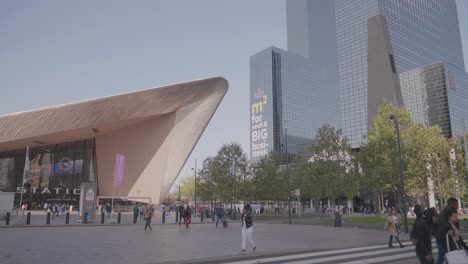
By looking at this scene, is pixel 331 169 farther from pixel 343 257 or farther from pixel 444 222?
pixel 444 222

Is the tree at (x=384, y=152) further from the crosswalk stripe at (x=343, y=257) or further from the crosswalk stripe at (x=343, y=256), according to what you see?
the crosswalk stripe at (x=343, y=257)

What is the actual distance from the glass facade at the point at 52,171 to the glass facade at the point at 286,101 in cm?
8234

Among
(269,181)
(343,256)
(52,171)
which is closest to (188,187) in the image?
(52,171)

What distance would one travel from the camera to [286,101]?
13912cm

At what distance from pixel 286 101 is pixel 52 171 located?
312ft

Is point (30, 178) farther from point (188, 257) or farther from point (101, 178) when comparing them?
point (188, 257)

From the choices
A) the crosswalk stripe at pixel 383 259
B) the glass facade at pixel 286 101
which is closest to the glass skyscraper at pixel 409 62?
the glass facade at pixel 286 101

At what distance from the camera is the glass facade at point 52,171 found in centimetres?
5832

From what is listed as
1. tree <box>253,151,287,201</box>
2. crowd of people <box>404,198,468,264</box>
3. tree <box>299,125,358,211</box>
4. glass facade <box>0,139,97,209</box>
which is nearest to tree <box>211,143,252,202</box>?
tree <box>253,151,287,201</box>

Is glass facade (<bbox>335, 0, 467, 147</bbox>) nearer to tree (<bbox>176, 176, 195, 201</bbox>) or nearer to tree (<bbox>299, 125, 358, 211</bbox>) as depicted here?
tree (<bbox>176, 176, 195, 201</bbox>)

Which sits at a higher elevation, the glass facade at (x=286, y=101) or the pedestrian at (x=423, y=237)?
the glass facade at (x=286, y=101)

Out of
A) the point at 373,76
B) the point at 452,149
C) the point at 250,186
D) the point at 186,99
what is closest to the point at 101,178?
the point at 186,99

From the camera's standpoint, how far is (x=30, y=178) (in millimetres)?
58562

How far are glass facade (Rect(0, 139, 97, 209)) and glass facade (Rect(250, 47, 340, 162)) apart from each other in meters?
82.3
